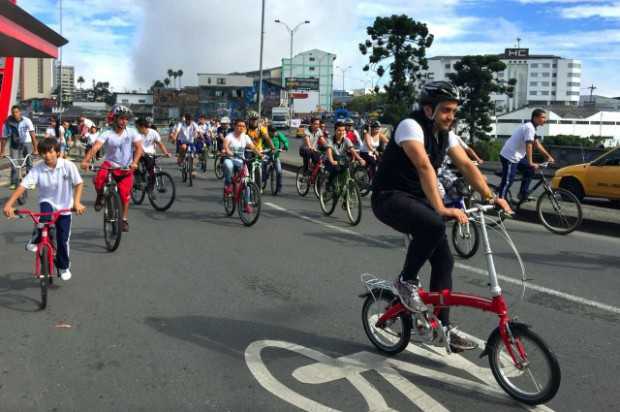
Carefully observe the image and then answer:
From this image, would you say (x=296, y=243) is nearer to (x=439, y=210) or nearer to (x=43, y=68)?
(x=439, y=210)

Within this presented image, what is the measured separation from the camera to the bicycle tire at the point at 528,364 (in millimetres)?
3760

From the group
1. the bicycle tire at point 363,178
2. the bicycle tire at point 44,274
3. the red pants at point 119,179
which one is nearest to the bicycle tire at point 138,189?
the red pants at point 119,179

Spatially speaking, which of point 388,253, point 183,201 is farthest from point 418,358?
point 183,201

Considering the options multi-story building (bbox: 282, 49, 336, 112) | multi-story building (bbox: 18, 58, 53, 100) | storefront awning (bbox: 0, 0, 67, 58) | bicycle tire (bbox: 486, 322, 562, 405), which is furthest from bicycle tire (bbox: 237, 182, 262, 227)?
multi-story building (bbox: 282, 49, 336, 112)

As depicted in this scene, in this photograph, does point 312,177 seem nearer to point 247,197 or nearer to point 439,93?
point 247,197

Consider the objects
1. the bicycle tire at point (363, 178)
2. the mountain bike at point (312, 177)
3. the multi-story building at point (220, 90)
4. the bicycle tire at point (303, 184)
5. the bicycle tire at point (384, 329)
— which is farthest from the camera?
the multi-story building at point (220, 90)

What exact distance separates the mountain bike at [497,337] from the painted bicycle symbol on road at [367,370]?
4.7 inches

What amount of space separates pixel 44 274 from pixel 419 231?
11.5ft

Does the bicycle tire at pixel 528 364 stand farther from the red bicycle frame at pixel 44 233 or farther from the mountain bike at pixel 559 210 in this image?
the mountain bike at pixel 559 210

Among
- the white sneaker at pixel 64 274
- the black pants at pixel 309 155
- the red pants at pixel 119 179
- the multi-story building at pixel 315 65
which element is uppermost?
the multi-story building at pixel 315 65

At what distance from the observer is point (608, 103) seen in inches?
6250

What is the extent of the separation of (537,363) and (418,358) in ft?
3.42

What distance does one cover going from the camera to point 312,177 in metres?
14.1

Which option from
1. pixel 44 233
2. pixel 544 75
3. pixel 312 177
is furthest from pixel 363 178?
pixel 544 75
